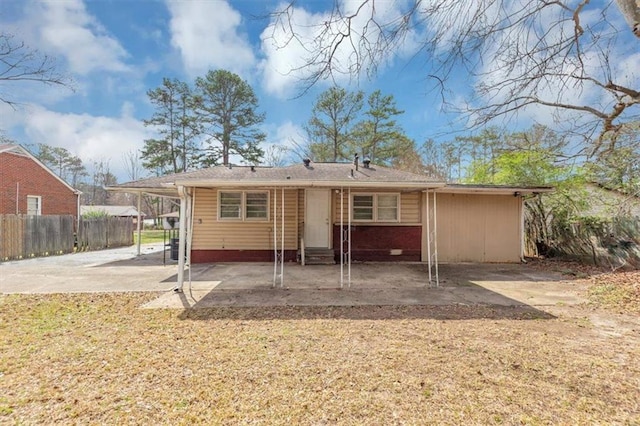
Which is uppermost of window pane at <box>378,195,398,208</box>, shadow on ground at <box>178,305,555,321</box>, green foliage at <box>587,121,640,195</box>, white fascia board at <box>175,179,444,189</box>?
green foliage at <box>587,121,640,195</box>

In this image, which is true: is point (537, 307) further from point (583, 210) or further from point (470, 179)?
point (470, 179)

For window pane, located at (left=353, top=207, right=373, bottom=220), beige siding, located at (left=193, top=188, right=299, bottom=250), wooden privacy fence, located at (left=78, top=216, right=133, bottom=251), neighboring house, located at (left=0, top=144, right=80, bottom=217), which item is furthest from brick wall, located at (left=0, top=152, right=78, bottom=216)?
window pane, located at (left=353, top=207, right=373, bottom=220)

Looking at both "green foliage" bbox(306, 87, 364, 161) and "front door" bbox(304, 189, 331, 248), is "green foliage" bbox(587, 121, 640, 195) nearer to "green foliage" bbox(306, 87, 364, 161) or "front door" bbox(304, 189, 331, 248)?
"front door" bbox(304, 189, 331, 248)

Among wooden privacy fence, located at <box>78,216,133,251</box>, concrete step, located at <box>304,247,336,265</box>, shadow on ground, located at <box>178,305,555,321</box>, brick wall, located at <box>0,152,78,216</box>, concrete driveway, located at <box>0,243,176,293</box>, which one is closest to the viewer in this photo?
shadow on ground, located at <box>178,305,555,321</box>

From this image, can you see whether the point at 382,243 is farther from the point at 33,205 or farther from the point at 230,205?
the point at 33,205

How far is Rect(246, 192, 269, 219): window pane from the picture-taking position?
987 centimetres

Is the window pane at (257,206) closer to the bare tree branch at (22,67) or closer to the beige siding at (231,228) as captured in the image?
the beige siding at (231,228)

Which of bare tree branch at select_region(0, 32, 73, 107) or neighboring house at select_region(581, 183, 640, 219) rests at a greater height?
bare tree branch at select_region(0, 32, 73, 107)

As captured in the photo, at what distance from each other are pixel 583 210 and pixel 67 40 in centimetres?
1521

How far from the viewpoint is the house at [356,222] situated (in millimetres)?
9766

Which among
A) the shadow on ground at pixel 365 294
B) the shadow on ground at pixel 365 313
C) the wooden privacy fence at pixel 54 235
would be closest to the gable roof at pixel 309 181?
the shadow on ground at pixel 365 294

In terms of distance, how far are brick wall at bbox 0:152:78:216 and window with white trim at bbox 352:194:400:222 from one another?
18.5 m

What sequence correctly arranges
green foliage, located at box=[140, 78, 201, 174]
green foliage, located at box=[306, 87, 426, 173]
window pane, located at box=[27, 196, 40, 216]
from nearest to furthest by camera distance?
window pane, located at box=[27, 196, 40, 216] < green foliage, located at box=[306, 87, 426, 173] < green foliage, located at box=[140, 78, 201, 174]

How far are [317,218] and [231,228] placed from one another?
9.19ft
